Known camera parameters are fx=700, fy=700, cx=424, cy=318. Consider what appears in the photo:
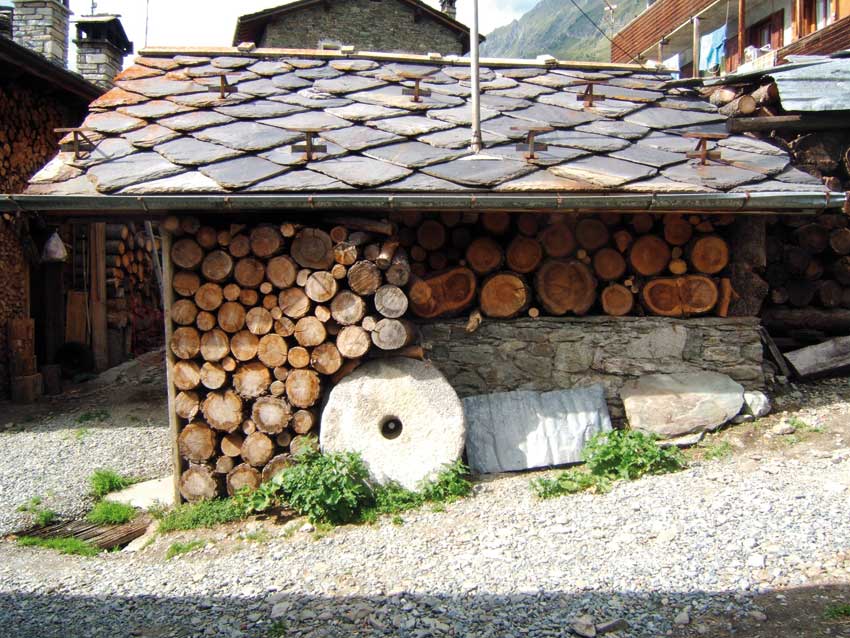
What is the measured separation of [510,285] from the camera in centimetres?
561

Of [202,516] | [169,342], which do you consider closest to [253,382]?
[169,342]

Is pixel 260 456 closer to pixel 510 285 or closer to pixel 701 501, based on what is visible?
pixel 510 285

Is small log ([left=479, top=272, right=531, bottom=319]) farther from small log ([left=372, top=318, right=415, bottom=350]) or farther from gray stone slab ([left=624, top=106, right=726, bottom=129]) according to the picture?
gray stone slab ([left=624, top=106, right=726, bottom=129])

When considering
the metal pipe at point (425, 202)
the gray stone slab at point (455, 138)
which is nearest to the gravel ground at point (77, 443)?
the metal pipe at point (425, 202)

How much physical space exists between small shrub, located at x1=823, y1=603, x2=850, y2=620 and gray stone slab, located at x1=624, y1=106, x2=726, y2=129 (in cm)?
449

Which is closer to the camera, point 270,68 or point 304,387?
point 304,387

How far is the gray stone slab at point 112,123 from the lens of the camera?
5.82 m

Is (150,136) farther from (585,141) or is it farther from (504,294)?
(585,141)

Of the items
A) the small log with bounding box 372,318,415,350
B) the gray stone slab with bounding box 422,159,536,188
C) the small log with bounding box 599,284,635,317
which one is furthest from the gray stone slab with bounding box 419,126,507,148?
the small log with bounding box 372,318,415,350

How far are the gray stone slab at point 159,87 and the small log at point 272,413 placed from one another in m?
3.28

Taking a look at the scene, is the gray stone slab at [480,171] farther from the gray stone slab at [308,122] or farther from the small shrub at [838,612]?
the small shrub at [838,612]

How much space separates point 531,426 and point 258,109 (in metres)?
3.66

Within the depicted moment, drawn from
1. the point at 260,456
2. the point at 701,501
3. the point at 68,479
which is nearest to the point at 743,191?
the point at 701,501

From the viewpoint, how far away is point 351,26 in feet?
53.5
